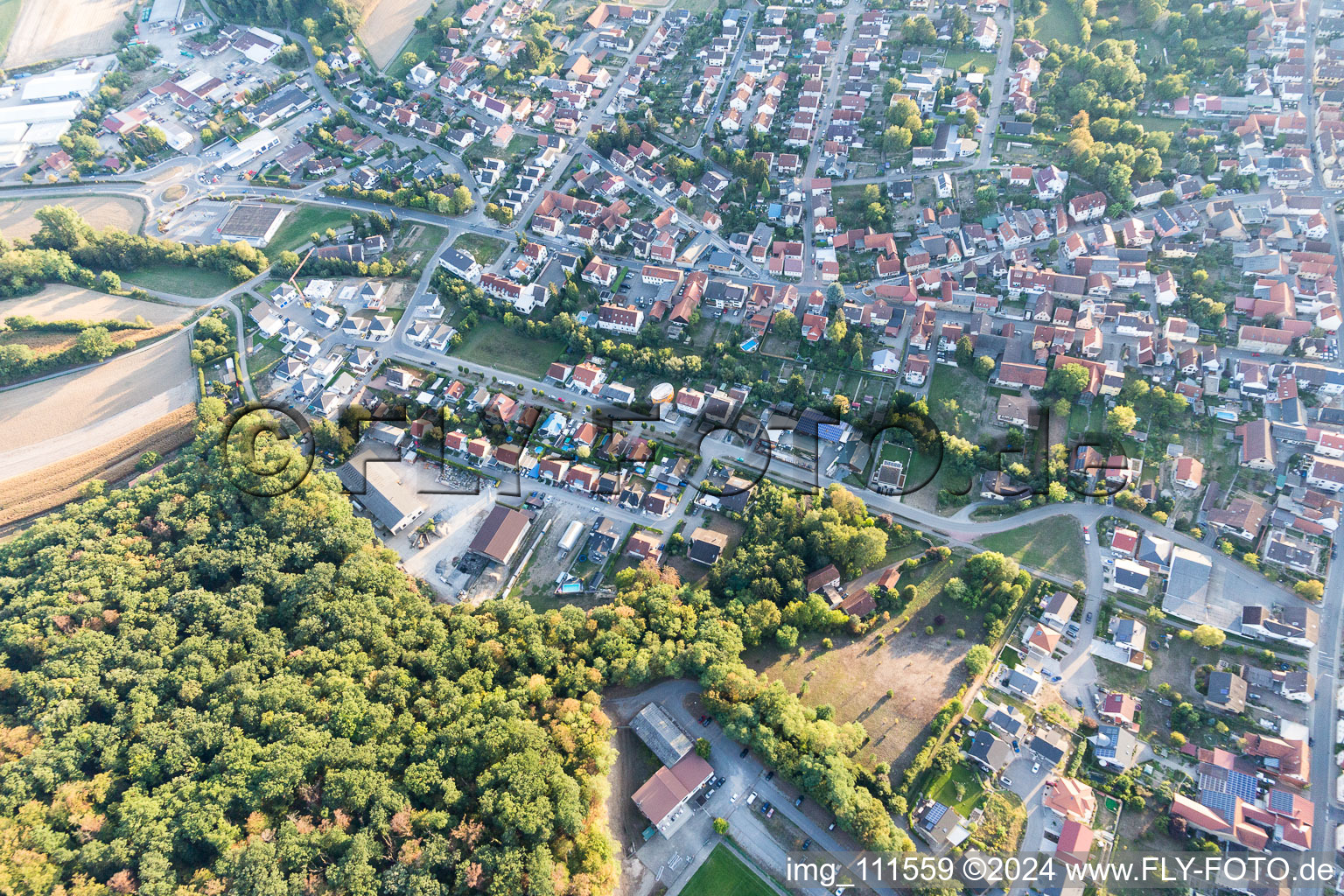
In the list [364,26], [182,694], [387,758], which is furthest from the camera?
[364,26]

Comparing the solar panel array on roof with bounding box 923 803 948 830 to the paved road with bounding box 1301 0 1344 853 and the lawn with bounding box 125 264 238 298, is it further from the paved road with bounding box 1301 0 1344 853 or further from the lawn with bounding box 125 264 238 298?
the lawn with bounding box 125 264 238 298

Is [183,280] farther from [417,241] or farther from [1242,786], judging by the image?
[1242,786]

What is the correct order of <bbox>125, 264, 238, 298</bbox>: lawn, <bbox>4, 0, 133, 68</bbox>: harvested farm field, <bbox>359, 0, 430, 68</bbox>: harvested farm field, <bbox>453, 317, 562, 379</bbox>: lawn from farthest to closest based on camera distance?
<bbox>4, 0, 133, 68</bbox>: harvested farm field, <bbox>359, 0, 430, 68</bbox>: harvested farm field, <bbox>125, 264, 238, 298</bbox>: lawn, <bbox>453, 317, 562, 379</bbox>: lawn

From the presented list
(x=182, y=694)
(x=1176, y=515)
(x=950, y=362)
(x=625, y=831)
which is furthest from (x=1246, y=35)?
(x=182, y=694)

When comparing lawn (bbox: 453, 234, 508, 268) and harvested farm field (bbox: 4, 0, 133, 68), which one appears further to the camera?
harvested farm field (bbox: 4, 0, 133, 68)

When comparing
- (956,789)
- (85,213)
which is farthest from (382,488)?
(85,213)

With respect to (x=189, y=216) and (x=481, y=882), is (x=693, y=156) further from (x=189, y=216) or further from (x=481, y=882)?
(x=481, y=882)

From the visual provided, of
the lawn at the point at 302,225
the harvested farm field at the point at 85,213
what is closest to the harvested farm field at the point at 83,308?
the harvested farm field at the point at 85,213

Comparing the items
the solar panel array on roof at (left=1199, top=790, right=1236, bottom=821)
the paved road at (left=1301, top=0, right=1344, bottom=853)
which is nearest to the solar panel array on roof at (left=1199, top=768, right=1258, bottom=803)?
the solar panel array on roof at (left=1199, top=790, right=1236, bottom=821)
